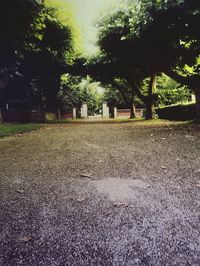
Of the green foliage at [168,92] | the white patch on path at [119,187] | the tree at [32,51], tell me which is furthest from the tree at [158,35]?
the green foliage at [168,92]

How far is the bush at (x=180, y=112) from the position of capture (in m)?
19.0

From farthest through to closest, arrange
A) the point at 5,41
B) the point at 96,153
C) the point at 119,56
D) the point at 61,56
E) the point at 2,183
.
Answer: the point at 61,56, the point at 119,56, the point at 5,41, the point at 96,153, the point at 2,183

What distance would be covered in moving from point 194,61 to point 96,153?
39.8 feet

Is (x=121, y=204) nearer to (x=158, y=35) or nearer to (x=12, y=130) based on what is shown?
(x=158, y=35)

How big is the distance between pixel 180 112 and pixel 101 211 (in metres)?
18.5

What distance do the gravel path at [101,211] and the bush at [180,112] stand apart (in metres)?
13.6

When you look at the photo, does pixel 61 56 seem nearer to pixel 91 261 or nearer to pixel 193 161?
pixel 193 161

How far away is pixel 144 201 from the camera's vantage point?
357cm

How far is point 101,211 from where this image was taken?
3275 millimetres

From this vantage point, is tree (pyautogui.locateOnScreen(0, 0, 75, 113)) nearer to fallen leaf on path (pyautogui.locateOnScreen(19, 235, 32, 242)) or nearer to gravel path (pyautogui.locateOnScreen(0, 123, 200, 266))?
gravel path (pyautogui.locateOnScreen(0, 123, 200, 266))

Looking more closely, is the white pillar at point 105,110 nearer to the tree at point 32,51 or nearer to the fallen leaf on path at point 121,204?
the tree at point 32,51

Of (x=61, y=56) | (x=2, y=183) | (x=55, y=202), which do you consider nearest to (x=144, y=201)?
(x=55, y=202)

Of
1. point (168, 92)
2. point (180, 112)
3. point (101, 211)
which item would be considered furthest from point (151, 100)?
point (101, 211)

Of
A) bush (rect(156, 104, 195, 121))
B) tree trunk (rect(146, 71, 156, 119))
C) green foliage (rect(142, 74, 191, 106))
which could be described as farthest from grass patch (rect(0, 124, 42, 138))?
green foliage (rect(142, 74, 191, 106))
